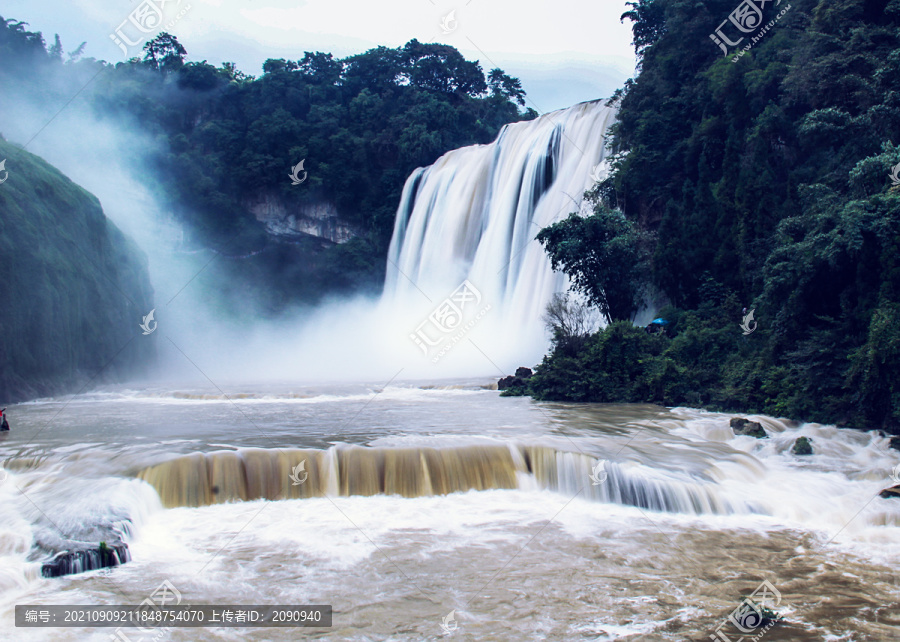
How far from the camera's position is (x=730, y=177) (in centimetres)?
2262

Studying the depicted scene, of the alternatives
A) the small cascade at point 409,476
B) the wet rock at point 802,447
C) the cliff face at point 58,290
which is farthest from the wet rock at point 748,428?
the cliff face at point 58,290

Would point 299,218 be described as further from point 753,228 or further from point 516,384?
point 753,228

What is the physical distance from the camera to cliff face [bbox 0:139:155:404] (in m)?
20.8

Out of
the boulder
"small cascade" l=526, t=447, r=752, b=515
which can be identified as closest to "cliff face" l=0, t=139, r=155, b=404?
the boulder

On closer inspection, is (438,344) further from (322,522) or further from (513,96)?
(513,96)

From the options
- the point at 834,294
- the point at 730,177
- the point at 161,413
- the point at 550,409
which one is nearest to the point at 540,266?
the point at 730,177

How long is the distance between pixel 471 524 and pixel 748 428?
24.0 feet

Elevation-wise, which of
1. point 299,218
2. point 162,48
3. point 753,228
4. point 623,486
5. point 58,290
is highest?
point 162,48

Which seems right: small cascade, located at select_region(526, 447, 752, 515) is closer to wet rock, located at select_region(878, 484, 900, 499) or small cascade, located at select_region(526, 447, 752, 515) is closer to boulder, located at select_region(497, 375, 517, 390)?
wet rock, located at select_region(878, 484, 900, 499)

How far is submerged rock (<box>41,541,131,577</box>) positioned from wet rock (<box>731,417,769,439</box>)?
11055 mm

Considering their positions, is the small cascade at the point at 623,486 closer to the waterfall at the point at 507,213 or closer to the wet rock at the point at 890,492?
the wet rock at the point at 890,492

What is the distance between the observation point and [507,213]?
31.4 meters

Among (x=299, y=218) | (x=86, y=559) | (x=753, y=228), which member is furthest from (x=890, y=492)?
(x=299, y=218)

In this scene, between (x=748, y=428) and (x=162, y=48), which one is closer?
(x=748, y=428)
